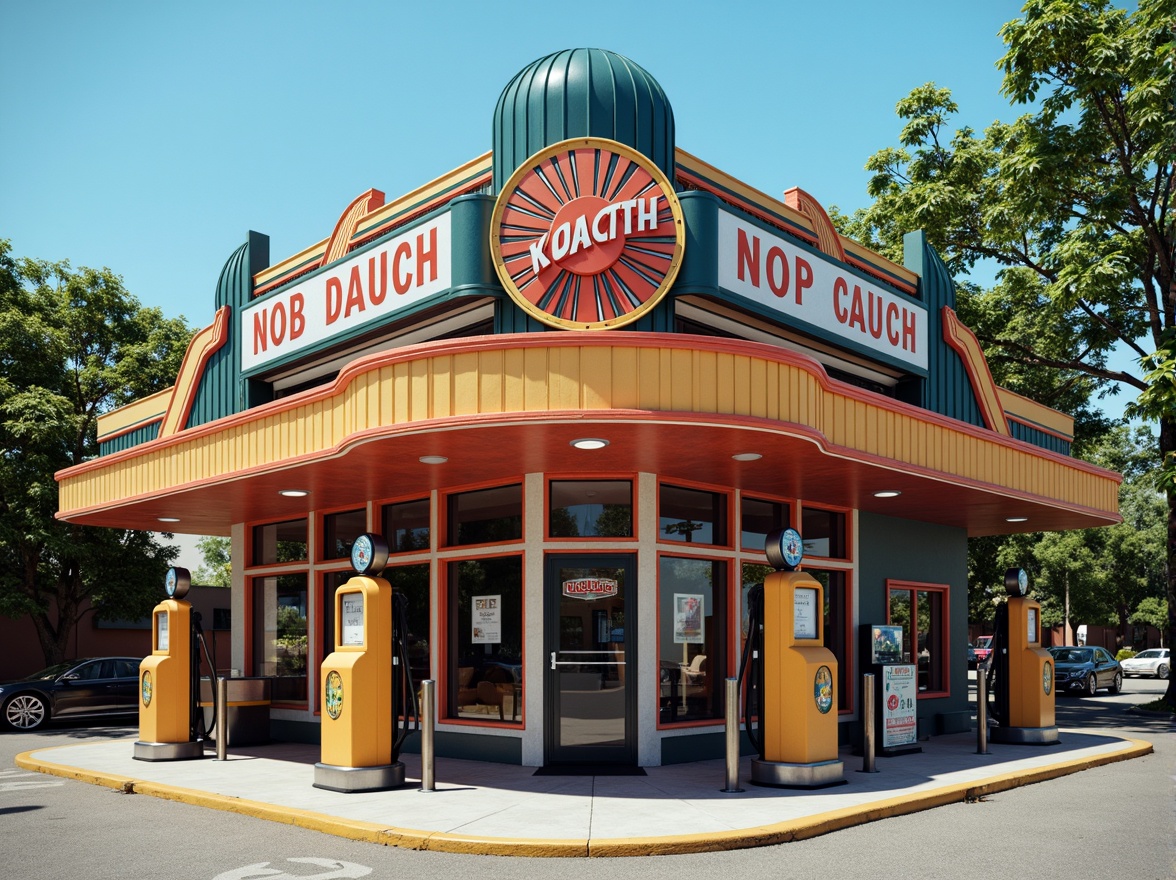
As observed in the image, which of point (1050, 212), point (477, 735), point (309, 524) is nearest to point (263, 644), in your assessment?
point (309, 524)

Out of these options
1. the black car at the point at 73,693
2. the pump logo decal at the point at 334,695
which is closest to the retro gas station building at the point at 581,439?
the pump logo decal at the point at 334,695

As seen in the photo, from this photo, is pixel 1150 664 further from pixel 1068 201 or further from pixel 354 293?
pixel 354 293

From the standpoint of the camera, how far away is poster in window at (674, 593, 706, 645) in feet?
43.0

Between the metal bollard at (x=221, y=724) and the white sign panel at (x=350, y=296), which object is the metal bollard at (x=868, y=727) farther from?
the metal bollard at (x=221, y=724)

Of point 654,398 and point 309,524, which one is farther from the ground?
point 654,398

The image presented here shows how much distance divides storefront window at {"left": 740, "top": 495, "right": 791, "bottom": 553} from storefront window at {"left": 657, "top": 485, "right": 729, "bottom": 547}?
0.48 meters

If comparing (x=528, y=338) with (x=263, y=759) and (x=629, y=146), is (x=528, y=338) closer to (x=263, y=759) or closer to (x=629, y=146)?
(x=629, y=146)

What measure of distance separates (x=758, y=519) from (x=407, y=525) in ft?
16.0

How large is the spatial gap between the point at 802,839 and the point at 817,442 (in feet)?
12.9

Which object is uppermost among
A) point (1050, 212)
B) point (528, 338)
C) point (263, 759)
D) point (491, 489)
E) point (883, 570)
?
point (1050, 212)

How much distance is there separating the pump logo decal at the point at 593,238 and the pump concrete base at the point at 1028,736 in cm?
889

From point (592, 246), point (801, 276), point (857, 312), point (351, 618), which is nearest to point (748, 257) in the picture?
point (801, 276)

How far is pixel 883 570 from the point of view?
54.7 feet

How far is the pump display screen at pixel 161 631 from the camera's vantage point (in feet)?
48.0
